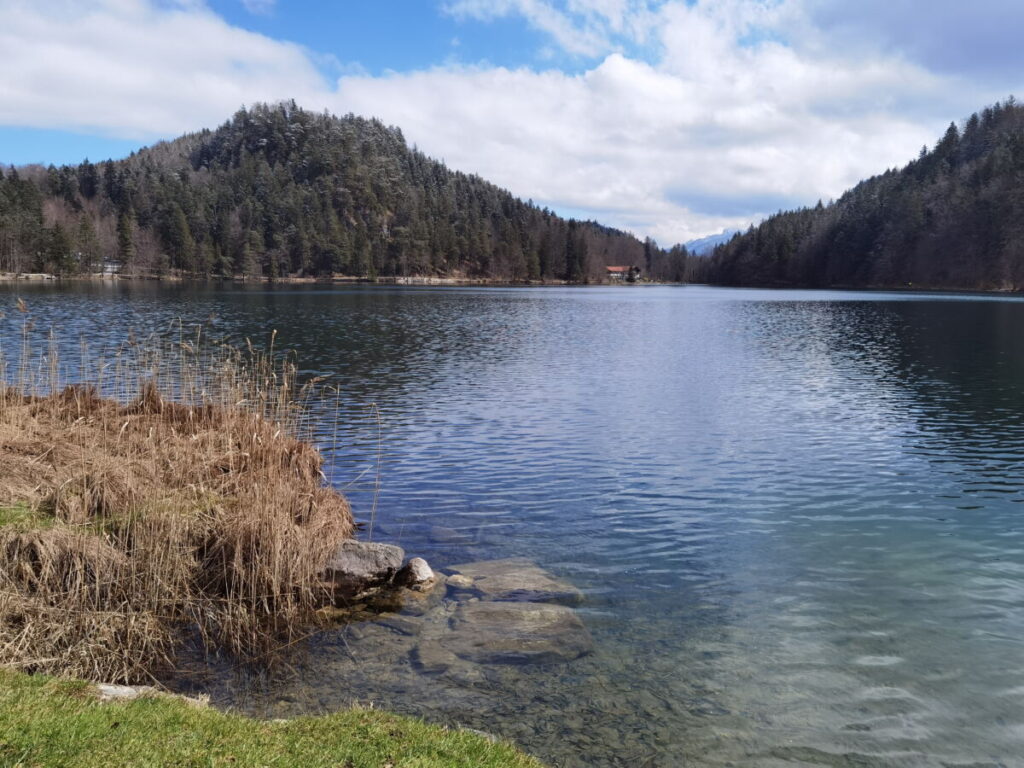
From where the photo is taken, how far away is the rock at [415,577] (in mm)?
13000

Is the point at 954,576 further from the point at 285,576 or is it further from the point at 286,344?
the point at 286,344

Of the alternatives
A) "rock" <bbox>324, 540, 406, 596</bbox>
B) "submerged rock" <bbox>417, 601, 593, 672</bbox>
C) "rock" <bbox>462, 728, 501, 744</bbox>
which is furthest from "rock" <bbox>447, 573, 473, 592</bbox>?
"rock" <bbox>462, 728, 501, 744</bbox>

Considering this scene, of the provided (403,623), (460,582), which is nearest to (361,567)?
(403,623)

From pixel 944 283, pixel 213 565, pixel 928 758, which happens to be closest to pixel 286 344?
pixel 213 565

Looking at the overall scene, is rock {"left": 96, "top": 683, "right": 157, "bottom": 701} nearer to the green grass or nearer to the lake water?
the green grass

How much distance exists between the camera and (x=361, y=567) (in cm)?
1290

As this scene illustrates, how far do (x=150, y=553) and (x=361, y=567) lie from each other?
3.43 metres

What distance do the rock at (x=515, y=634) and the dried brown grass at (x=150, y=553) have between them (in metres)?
2.55

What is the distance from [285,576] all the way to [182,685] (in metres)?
2.60

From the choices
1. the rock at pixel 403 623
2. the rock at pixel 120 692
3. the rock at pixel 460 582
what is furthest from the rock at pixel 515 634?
the rock at pixel 120 692

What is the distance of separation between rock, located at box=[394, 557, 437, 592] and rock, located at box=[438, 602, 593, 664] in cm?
104

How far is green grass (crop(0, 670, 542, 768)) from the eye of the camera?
6102 millimetres

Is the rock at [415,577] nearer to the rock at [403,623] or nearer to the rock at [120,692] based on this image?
the rock at [403,623]

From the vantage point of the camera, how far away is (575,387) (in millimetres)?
35500
